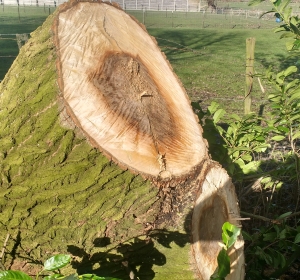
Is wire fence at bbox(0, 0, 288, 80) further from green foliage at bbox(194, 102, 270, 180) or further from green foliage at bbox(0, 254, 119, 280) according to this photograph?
green foliage at bbox(0, 254, 119, 280)

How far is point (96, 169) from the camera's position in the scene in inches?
72.6

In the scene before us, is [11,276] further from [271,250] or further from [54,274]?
[271,250]

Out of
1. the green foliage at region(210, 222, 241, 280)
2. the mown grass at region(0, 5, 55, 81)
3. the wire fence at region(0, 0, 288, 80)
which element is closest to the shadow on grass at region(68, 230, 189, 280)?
the green foliage at region(210, 222, 241, 280)

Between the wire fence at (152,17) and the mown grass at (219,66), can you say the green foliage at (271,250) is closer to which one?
the mown grass at (219,66)

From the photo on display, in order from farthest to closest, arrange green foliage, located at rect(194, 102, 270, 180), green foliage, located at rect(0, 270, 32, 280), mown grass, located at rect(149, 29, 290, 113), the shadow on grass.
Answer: mown grass, located at rect(149, 29, 290, 113), green foliage, located at rect(194, 102, 270, 180), the shadow on grass, green foliage, located at rect(0, 270, 32, 280)

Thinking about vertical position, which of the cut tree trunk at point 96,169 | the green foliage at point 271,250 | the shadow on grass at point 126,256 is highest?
the cut tree trunk at point 96,169

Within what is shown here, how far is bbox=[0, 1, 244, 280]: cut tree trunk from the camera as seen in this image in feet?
6.07

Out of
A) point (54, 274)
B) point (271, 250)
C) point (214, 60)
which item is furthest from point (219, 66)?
point (54, 274)

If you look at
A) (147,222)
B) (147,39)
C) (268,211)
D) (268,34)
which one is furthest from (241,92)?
(268,34)

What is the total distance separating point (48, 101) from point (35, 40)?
408 millimetres

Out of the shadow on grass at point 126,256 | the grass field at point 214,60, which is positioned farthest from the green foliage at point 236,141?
the shadow on grass at point 126,256

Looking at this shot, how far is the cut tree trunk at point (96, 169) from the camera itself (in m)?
1.85

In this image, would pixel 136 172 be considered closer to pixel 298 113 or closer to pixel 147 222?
pixel 147 222

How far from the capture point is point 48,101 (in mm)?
1848
